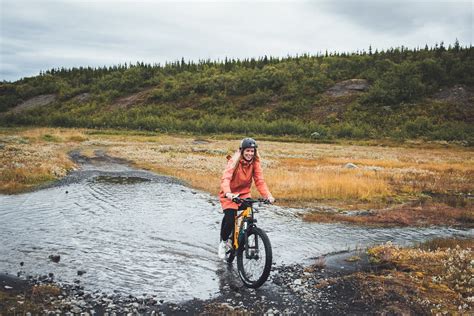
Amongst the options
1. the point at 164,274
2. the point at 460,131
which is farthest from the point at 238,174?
the point at 460,131

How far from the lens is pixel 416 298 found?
28.1 ft

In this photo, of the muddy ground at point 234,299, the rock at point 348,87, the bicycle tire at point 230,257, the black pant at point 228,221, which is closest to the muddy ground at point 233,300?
the muddy ground at point 234,299

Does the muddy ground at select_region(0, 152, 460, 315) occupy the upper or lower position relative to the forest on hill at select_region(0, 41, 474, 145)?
lower

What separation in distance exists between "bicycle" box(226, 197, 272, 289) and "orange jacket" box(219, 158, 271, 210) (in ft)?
1.32

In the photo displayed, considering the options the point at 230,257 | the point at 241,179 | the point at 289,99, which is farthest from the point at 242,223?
the point at 289,99

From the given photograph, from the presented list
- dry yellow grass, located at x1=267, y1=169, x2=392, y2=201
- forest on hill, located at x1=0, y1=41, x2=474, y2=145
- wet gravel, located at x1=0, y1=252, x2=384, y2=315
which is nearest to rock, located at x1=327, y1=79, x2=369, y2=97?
forest on hill, located at x1=0, y1=41, x2=474, y2=145

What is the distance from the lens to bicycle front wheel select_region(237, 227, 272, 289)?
8.86m

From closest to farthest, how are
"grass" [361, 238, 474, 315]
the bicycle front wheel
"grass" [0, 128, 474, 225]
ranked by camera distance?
"grass" [361, 238, 474, 315] → the bicycle front wheel → "grass" [0, 128, 474, 225]

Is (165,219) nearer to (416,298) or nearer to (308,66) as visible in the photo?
(416,298)

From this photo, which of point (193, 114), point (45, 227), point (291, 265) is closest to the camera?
point (291, 265)

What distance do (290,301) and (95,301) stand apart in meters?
4.02

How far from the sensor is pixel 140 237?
13.4 meters

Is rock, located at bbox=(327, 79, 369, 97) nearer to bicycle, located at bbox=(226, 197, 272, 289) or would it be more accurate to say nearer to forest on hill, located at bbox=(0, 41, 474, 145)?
forest on hill, located at bbox=(0, 41, 474, 145)

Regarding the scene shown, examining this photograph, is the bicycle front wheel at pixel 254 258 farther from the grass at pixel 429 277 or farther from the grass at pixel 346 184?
the grass at pixel 346 184
